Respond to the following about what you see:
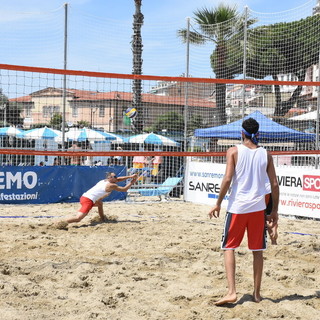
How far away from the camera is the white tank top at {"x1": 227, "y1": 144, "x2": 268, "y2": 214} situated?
3.90m

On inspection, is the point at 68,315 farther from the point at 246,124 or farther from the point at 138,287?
the point at 246,124

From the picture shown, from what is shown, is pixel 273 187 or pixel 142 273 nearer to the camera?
pixel 273 187

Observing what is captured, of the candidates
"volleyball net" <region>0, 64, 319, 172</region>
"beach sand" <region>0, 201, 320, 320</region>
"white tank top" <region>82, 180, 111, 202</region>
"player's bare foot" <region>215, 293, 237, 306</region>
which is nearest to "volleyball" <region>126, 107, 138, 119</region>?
"volleyball net" <region>0, 64, 319, 172</region>

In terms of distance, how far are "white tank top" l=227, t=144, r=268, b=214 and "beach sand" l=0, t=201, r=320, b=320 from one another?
743 millimetres

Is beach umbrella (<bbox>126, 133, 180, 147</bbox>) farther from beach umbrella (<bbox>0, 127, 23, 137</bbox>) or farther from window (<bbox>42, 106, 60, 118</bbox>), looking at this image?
beach umbrella (<bbox>0, 127, 23, 137</bbox>)

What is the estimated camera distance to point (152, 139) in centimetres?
1311

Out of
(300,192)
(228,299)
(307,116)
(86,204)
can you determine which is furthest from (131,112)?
(228,299)

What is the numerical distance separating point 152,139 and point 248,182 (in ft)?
30.4

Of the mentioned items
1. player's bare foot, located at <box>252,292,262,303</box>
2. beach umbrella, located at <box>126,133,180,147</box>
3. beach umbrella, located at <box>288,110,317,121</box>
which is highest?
beach umbrella, located at <box>288,110,317,121</box>

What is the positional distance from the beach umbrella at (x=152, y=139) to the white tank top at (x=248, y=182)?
28.1 ft

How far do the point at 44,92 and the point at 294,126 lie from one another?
24.9ft

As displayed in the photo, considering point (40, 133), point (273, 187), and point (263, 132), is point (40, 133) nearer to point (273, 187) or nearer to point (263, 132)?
point (263, 132)

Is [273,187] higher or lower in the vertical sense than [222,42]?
lower

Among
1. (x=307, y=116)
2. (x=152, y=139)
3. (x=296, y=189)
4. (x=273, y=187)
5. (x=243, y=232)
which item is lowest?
(x=296, y=189)
